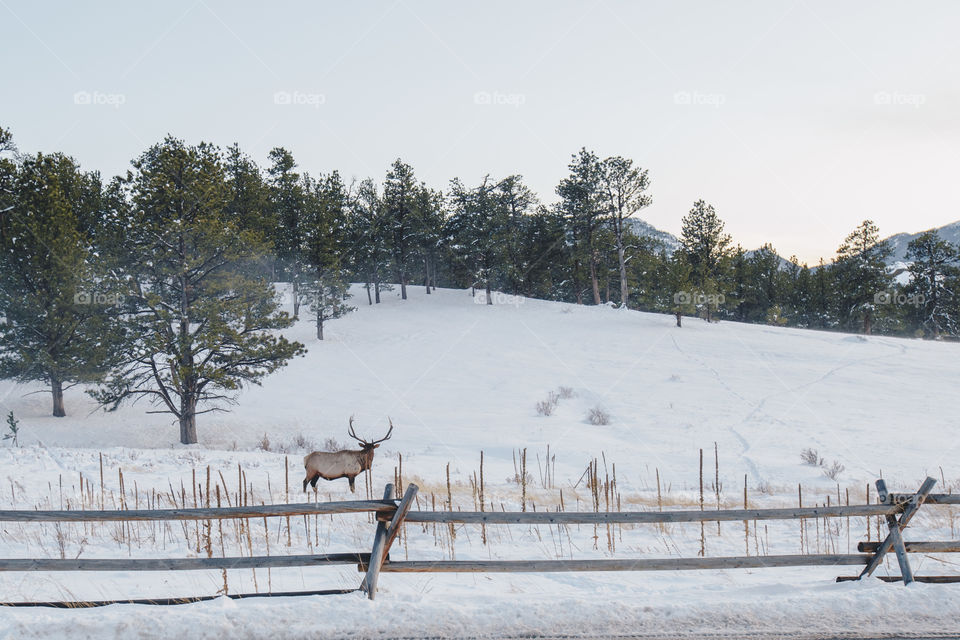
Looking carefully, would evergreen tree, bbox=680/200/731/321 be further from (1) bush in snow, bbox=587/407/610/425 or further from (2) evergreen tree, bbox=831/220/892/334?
(1) bush in snow, bbox=587/407/610/425

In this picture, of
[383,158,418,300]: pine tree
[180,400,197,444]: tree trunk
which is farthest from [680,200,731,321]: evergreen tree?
[180,400,197,444]: tree trunk

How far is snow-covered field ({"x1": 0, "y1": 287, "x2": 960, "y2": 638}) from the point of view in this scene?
16.8 ft

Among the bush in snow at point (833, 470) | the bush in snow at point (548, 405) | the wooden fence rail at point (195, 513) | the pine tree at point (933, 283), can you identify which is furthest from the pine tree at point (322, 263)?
the pine tree at point (933, 283)

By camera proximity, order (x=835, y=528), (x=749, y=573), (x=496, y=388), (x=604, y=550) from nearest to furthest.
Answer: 1. (x=749, y=573)
2. (x=604, y=550)
3. (x=835, y=528)
4. (x=496, y=388)

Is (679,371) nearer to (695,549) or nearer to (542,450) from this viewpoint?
(542,450)

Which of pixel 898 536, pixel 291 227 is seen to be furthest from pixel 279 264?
pixel 898 536

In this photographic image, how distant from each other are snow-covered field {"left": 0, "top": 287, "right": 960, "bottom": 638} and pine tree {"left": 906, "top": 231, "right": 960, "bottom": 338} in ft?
49.7

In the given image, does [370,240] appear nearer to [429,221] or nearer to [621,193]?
[429,221]

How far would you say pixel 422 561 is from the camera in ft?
18.9

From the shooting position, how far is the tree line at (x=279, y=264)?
18219 mm

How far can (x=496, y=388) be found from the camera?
2600 centimetres

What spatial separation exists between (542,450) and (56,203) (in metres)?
20.4

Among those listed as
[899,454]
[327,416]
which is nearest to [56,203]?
[327,416]

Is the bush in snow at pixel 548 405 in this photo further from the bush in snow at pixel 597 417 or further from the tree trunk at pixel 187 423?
the tree trunk at pixel 187 423
